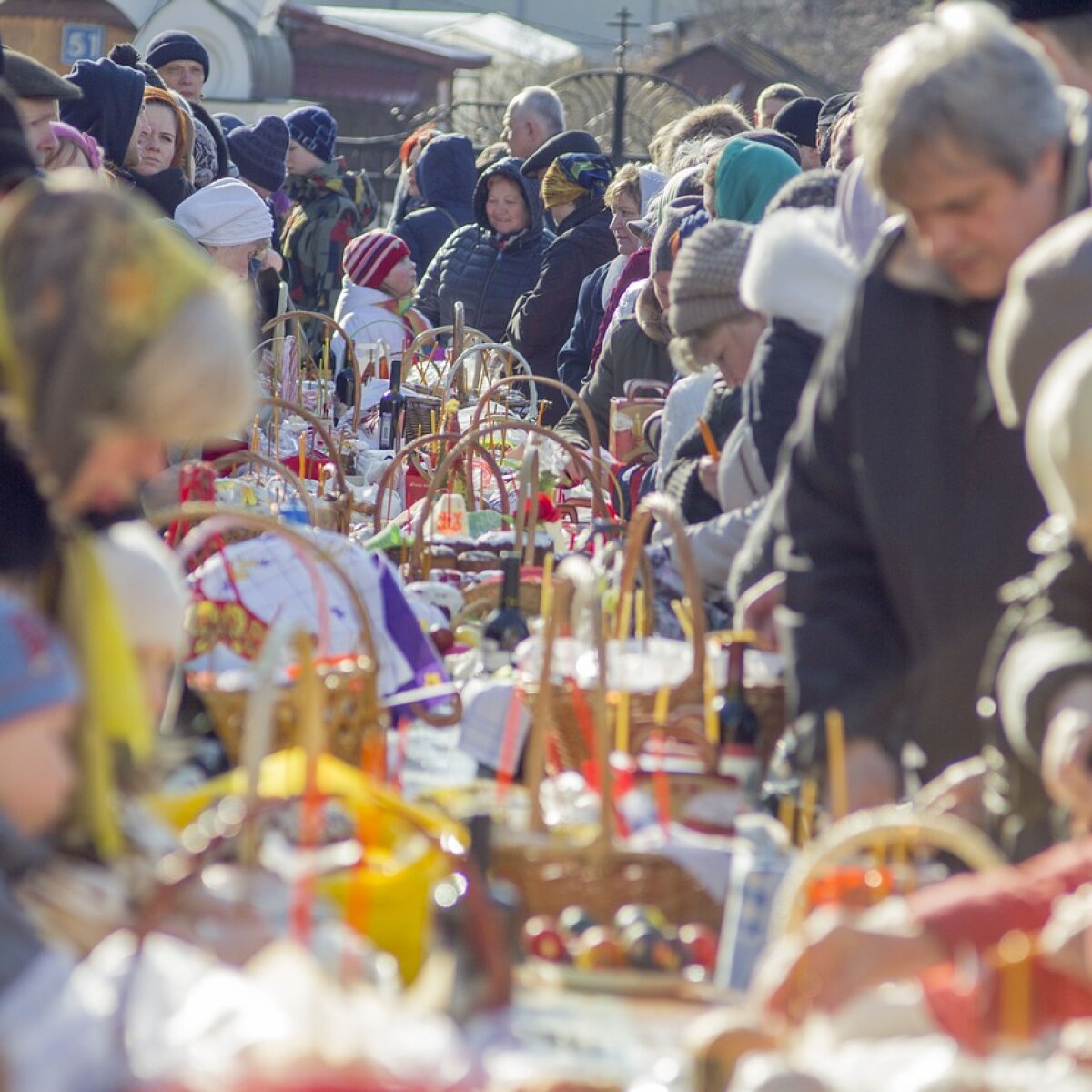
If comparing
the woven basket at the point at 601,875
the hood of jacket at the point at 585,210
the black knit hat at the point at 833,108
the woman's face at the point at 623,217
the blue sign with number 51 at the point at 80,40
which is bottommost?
the blue sign with number 51 at the point at 80,40

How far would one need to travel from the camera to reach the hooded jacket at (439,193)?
9930 millimetres

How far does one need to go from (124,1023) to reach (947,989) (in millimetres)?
683

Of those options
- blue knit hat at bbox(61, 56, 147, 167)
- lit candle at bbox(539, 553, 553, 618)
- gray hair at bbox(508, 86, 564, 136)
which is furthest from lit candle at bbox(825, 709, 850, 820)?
gray hair at bbox(508, 86, 564, 136)

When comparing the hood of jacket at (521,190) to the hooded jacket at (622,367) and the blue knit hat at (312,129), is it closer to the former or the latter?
the blue knit hat at (312,129)

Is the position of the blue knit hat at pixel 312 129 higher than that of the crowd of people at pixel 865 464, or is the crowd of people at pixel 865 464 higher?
the crowd of people at pixel 865 464

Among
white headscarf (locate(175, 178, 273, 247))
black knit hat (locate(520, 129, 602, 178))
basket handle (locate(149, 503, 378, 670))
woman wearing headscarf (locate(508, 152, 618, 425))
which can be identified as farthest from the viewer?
black knit hat (locate(520, 129, 602, 178))

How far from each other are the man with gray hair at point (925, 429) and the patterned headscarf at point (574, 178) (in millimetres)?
5685

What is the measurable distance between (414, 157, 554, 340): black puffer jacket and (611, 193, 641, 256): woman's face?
98 cm

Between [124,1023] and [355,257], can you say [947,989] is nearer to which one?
[124,1023]

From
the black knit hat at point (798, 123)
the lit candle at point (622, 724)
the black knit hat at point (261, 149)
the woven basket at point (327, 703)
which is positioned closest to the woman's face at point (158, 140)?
the black knit hat at point (261, 149)

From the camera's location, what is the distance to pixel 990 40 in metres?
2.19

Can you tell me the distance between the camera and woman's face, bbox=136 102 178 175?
6707 millimetres

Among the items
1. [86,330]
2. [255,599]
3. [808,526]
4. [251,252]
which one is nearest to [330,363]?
[251,252]

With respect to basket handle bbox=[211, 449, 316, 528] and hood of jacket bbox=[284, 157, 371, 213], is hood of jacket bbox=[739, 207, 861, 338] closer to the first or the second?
basket handle bbox=[211, 449, 316, 528]
